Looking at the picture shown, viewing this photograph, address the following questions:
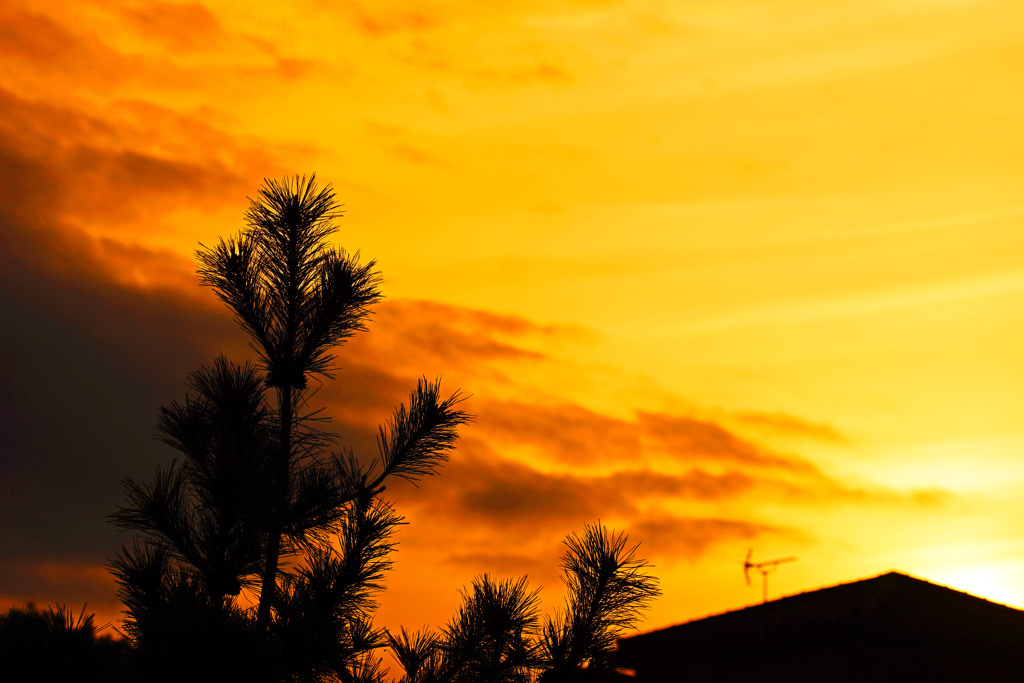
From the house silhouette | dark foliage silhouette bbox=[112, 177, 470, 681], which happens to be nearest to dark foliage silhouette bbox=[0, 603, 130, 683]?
dark foliage silhouette bbox=[112, 177, 470, 681]

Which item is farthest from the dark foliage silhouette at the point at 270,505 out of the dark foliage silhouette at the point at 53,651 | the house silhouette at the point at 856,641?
the house silhouette at the point at 856,641

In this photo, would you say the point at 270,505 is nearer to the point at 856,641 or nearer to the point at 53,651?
the point at 53,651

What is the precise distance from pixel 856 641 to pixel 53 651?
17.9 metres

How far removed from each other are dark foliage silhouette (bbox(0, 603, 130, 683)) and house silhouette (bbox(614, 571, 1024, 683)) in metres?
15.0

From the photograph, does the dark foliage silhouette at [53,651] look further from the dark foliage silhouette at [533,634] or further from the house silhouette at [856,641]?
the house silhouette at [856,641]

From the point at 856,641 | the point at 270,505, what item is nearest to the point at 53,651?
the point at 270,505

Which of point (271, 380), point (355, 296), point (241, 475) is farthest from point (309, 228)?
point (241, 475)

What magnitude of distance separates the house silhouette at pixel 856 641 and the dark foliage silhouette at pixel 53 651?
15.0 metres

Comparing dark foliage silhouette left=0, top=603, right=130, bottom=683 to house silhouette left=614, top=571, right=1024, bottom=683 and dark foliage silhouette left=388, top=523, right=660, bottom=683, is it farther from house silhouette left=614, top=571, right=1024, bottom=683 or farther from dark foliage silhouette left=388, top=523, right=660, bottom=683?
house silhouette left=614, top=571, right=1024, bottom=683

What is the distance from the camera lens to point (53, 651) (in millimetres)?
5922

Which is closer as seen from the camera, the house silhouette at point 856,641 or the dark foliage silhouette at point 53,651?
the dark foliage silhouette at point 53,651

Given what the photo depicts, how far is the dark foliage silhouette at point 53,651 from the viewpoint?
585 centimetres

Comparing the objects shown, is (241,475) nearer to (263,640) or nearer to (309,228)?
(263,640)

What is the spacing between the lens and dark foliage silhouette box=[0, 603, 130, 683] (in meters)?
5.85
